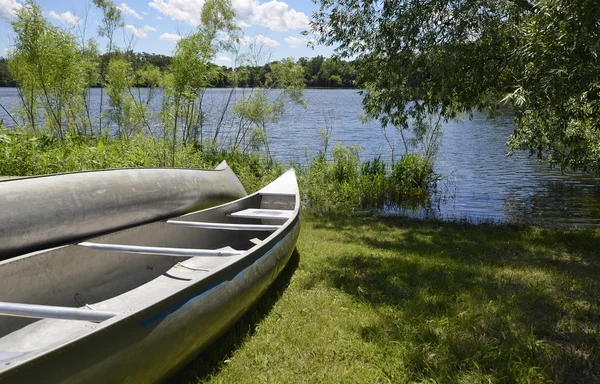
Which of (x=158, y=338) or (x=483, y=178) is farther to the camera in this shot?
(x=483, y=178)

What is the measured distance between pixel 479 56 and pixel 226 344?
5.80 metres

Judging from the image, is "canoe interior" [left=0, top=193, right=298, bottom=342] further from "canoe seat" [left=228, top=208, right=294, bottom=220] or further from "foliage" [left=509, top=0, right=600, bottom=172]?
"foliage" [left=509, top=0, right=600, bottom=172]

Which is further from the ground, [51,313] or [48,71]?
[48,71]

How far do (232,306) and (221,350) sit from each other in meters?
0.36

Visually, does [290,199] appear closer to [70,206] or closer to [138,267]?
[138,267]

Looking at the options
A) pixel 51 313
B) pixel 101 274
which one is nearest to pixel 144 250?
pixel 101 274

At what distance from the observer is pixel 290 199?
22.5 ft

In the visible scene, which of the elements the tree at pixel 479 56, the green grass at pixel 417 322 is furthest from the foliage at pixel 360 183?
the green grass at pixel 417 322

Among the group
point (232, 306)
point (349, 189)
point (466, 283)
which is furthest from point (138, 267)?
point (349, 189)

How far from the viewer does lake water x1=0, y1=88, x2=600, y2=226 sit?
1101 centimetres

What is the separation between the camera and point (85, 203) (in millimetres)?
4137

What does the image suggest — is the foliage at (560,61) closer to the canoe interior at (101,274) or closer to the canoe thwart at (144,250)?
the canoe thwart at (144,250)

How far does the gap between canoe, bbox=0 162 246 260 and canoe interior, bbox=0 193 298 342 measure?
0.42 ft

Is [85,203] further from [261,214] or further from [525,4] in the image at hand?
[525,4]
